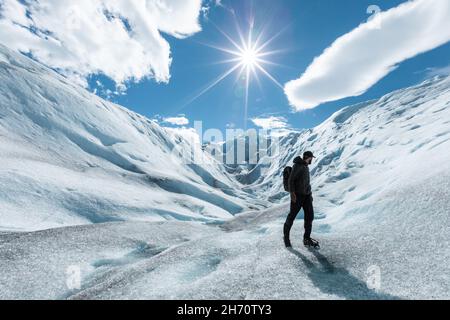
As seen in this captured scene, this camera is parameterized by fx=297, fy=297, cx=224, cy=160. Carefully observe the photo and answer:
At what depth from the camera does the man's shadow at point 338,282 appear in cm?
489

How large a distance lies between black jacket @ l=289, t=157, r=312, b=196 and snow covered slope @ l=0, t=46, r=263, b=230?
9811 millimetres

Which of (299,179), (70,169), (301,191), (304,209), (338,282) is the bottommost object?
(338,282)

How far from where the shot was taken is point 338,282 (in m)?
5.43

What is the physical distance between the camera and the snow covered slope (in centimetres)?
1412

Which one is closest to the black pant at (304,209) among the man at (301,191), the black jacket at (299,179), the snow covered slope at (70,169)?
the man at (301,191)

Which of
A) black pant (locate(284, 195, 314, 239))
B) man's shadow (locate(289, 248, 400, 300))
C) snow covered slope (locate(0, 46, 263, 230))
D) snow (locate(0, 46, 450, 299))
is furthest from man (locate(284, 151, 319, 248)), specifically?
snow covered slope (locate(0, 46, 263, 230))

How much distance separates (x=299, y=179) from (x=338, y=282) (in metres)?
2.69

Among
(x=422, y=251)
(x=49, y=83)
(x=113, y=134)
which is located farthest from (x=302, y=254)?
(x=49, y=83)

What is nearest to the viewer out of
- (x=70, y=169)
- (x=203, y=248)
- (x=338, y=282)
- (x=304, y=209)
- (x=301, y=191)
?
(x=338, y=282)

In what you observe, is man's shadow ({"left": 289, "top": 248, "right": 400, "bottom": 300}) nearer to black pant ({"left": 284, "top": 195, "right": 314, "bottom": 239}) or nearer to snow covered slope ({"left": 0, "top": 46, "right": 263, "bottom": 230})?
black pant ({"left": 284, "top": 195, "right": 314, "bottom": 239})

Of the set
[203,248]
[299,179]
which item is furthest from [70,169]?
[299,179]

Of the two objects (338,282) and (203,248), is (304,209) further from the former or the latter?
(203,248)

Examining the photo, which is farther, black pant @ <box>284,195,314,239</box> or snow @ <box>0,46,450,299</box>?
black pant @ <box>284,195,314,239</box>
